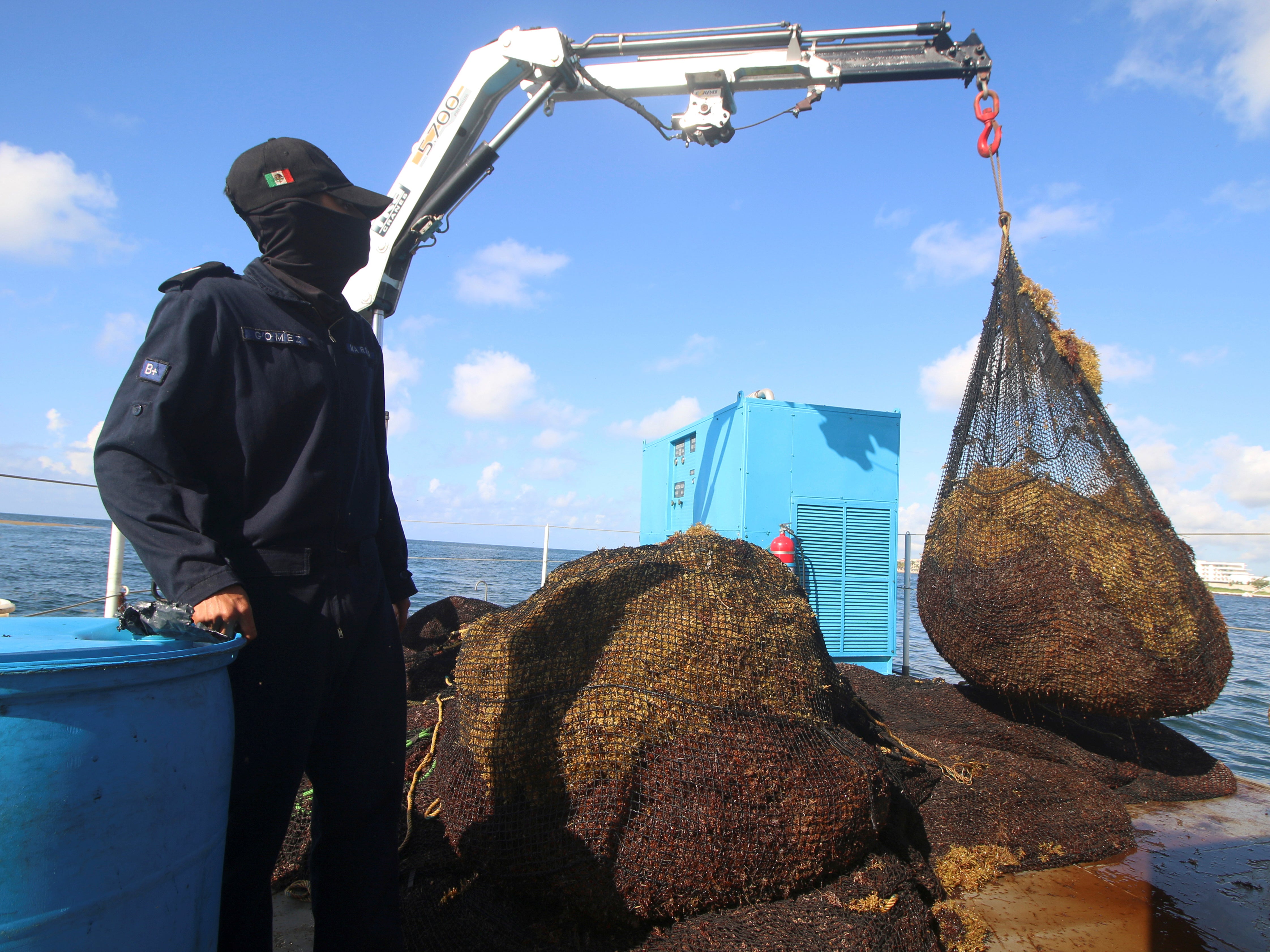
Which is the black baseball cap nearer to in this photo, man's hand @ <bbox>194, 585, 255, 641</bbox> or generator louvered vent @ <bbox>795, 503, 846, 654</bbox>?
man's hand @ <bbox>194, 585, 255, 641</bbox>

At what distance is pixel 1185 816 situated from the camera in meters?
3.49

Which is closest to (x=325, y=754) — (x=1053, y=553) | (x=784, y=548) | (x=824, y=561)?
(x=1053, y=553)

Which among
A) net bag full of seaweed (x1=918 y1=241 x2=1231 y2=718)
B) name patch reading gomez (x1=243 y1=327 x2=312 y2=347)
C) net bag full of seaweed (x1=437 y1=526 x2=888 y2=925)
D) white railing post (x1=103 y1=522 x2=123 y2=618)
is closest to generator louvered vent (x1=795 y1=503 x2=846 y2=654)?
net bag full of seaweed (x1=918 y1=241 x2=1231 y2=718)

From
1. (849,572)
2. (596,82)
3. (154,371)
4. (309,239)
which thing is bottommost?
(849,572)

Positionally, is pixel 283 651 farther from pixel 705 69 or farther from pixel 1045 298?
pixel 705 69

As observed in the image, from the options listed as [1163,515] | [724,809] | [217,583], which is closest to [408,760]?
[724,809]

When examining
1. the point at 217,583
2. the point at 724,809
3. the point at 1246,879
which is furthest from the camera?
the point at 1246,879

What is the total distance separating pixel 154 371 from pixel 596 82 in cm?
497

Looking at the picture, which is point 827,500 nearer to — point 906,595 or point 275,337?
point 906,595

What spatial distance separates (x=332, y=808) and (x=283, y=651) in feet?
1.46

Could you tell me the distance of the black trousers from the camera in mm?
1449

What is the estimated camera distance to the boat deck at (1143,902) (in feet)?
7.40

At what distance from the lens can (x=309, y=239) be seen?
1.66 meters

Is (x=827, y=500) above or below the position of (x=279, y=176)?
below
